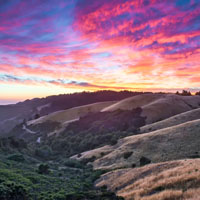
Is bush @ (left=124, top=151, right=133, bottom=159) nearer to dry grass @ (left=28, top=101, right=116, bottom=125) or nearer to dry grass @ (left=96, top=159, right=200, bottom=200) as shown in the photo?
dry grass @ (left=96, top=159, right=200, bottom=200)

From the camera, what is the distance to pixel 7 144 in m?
48.6

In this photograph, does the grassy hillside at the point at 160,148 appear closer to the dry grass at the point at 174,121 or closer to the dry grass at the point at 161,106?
the dry grass at the point at 174,121

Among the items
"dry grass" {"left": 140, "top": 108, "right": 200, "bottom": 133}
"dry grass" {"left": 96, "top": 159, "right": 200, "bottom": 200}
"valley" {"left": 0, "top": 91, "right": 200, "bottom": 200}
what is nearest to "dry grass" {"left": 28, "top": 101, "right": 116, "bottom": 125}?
"valley" {"left": 0, "top": 91, "right": 200, "bottom": 200}

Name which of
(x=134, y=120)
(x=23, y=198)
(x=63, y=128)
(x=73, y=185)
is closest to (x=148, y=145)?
(x=73, y=185)

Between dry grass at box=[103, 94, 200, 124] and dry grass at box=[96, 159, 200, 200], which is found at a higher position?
dry grass at box=[103, 94, 200, 124]

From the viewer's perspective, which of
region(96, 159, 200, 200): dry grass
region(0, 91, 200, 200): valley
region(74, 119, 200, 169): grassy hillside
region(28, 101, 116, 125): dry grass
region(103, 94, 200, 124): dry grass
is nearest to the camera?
region(96, 159, 200, 200): dry grass

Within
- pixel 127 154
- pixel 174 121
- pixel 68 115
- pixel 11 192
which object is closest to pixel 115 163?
pixel 127 154

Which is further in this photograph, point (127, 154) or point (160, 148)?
point (127, 154)

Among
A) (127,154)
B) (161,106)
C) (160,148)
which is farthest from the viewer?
(161,106)

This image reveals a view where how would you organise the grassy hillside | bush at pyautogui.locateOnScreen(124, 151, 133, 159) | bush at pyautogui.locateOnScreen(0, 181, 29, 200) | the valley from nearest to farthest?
bush at pyautogui.locateOnScreen(0, 181, 29, 200) → the valley → the grassy hillside → bush at pyautogui.locateOnScreen(124, 151, 133, 159)

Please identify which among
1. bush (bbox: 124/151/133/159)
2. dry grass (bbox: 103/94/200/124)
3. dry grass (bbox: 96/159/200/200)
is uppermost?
dry grass (bbox: 103/94/200/124)

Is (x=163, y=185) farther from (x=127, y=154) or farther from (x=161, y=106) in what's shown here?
(x=161, y=106)

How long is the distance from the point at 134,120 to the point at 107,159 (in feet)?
157

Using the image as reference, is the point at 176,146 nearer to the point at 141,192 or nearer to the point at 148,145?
the point at 148,145
